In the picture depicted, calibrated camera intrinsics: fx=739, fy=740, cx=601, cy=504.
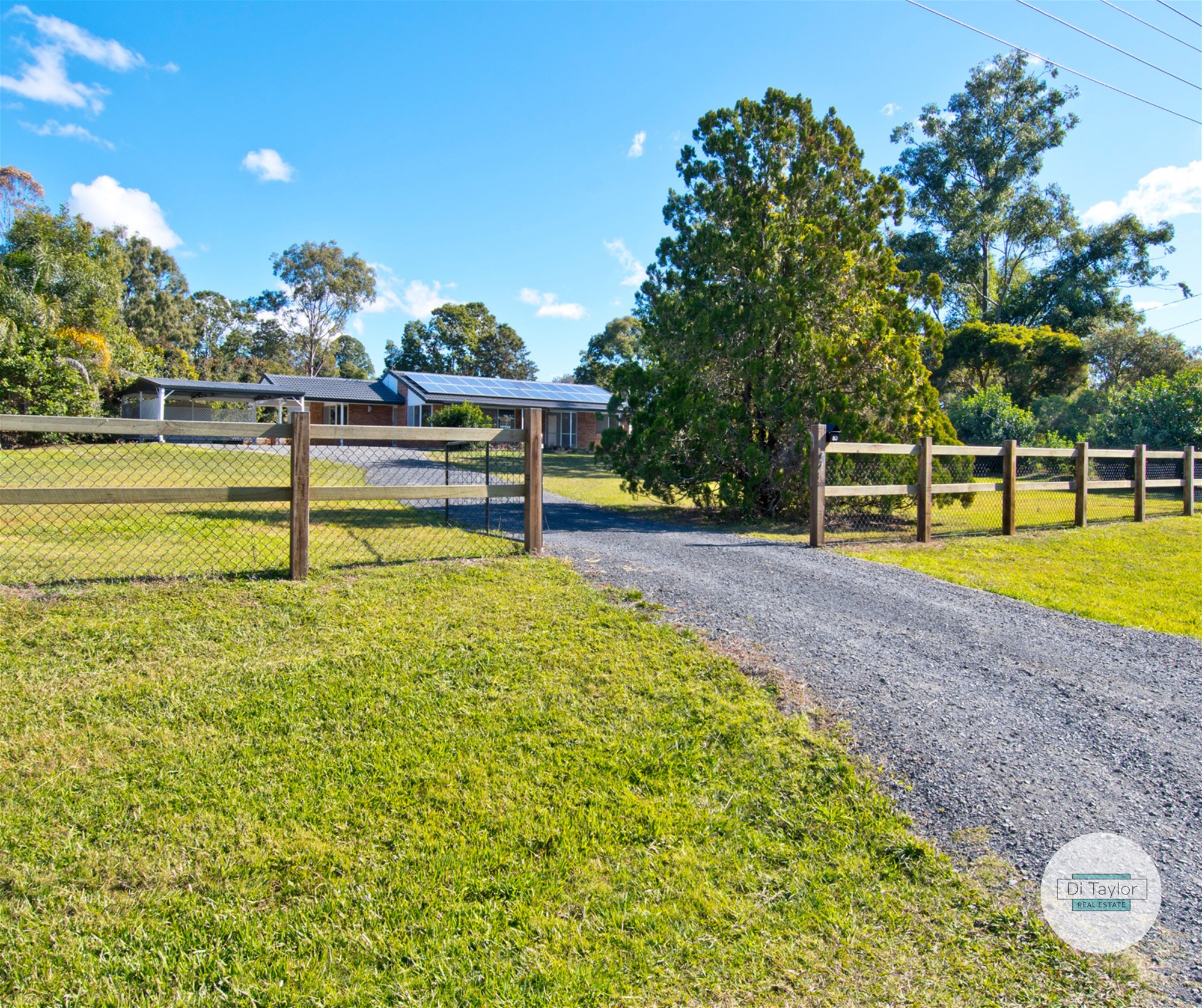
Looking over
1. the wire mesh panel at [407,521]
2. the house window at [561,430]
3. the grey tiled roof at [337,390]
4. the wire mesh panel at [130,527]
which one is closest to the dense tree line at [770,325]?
the wire mesh panel at [407,521]

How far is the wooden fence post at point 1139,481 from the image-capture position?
11875mm

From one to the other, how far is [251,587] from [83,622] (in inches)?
43.1

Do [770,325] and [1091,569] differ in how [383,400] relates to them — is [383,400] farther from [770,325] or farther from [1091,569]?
[1091,569]

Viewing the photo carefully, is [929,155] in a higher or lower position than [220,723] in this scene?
higher

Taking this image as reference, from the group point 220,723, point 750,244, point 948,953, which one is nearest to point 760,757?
point 948,953

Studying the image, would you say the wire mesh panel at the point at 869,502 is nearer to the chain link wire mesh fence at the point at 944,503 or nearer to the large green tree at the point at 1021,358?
the chain link wire mesh fence at the point at 944,503

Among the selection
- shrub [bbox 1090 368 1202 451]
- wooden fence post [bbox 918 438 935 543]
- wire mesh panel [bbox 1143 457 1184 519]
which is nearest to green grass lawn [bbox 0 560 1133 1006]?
wooden fence post [bbox 918 438 935 543]

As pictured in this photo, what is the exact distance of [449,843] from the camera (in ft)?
8.89

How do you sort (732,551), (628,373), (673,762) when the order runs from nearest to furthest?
1. (673,762)
2. (732,551)
3. (628,373)

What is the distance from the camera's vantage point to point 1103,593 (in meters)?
7.08

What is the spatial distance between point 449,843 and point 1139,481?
43.2ft

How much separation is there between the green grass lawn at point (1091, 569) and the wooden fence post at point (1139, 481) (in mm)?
832

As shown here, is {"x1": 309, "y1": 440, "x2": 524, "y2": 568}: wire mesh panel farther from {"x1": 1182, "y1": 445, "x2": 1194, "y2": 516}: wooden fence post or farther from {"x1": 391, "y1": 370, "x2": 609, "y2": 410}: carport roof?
{"x1": 391, "y1": 370, "x2": 609, "y2": 410}: carport roof

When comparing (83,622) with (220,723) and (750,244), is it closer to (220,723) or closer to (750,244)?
(220,723)
